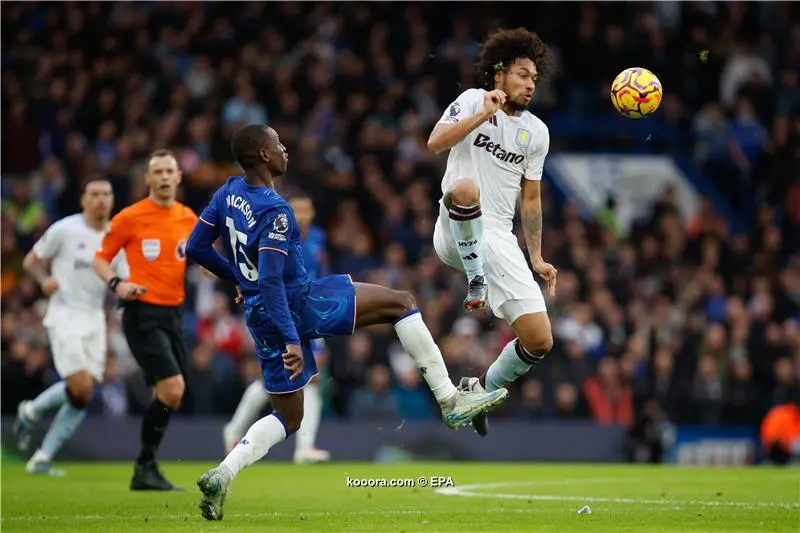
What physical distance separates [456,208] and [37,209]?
11.1m

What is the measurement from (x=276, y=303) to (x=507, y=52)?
2.81m

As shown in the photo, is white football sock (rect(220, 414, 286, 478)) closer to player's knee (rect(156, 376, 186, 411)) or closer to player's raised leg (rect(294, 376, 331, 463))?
player's knee (rect(156, 376, 186, 411))

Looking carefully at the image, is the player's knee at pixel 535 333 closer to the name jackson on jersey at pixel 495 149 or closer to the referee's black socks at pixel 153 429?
the name jackson on jersey at pixel 495 149

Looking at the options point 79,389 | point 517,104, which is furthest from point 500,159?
point 79,389

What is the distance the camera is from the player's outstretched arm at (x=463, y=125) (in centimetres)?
950

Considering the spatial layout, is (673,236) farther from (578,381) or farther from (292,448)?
(292,448)

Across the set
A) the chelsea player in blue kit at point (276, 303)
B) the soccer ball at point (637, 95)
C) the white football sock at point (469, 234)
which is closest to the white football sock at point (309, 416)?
the white football sock at point (469, 234)

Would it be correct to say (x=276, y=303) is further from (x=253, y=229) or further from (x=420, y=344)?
(x=420, y=344)

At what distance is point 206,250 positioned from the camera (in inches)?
379

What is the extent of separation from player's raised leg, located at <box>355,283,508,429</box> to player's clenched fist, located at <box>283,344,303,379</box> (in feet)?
2.08

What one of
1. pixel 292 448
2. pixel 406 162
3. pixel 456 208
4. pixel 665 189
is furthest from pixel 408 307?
pixel 665 189

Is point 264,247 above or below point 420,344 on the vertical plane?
above

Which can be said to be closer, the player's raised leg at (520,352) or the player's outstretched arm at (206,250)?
the player's outstretched arm at (206,250)

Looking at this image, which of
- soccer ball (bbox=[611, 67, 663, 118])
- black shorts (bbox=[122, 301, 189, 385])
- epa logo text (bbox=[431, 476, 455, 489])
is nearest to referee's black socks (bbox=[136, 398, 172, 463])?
black shorts (bbox=[122, 301, 189, 385])
